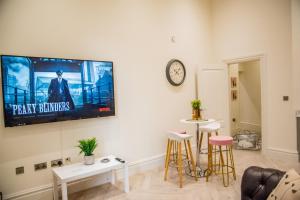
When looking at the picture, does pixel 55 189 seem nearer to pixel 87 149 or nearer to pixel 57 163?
pixel 57 163

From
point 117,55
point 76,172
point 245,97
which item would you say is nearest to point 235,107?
point 245,97

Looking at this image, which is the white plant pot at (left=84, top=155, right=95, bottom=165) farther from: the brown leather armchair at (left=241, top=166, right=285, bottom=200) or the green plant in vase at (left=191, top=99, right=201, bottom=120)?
the brown leather armchair at (left=241, top=166, right=285, bottom=200)

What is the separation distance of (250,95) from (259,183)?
519 centimetres

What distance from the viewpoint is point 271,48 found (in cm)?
441

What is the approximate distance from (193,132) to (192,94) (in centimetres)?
83

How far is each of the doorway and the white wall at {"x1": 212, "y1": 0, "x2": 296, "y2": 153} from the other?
174 cm

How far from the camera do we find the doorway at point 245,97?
21.4ft

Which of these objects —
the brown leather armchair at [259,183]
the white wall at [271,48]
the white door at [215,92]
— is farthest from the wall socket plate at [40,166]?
the white wall at [271,48]

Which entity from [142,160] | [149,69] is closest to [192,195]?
[142,160]

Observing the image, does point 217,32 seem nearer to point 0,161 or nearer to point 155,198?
point 155,198

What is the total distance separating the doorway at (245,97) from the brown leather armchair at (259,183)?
15.4 ft

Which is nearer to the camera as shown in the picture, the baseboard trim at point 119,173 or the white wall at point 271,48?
the baseboard trim at point 119,173

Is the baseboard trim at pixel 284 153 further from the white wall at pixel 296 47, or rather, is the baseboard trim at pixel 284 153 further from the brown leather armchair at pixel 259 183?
the brown leather armchair at pixel 259 183

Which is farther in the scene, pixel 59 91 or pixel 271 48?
pixel 271 48
